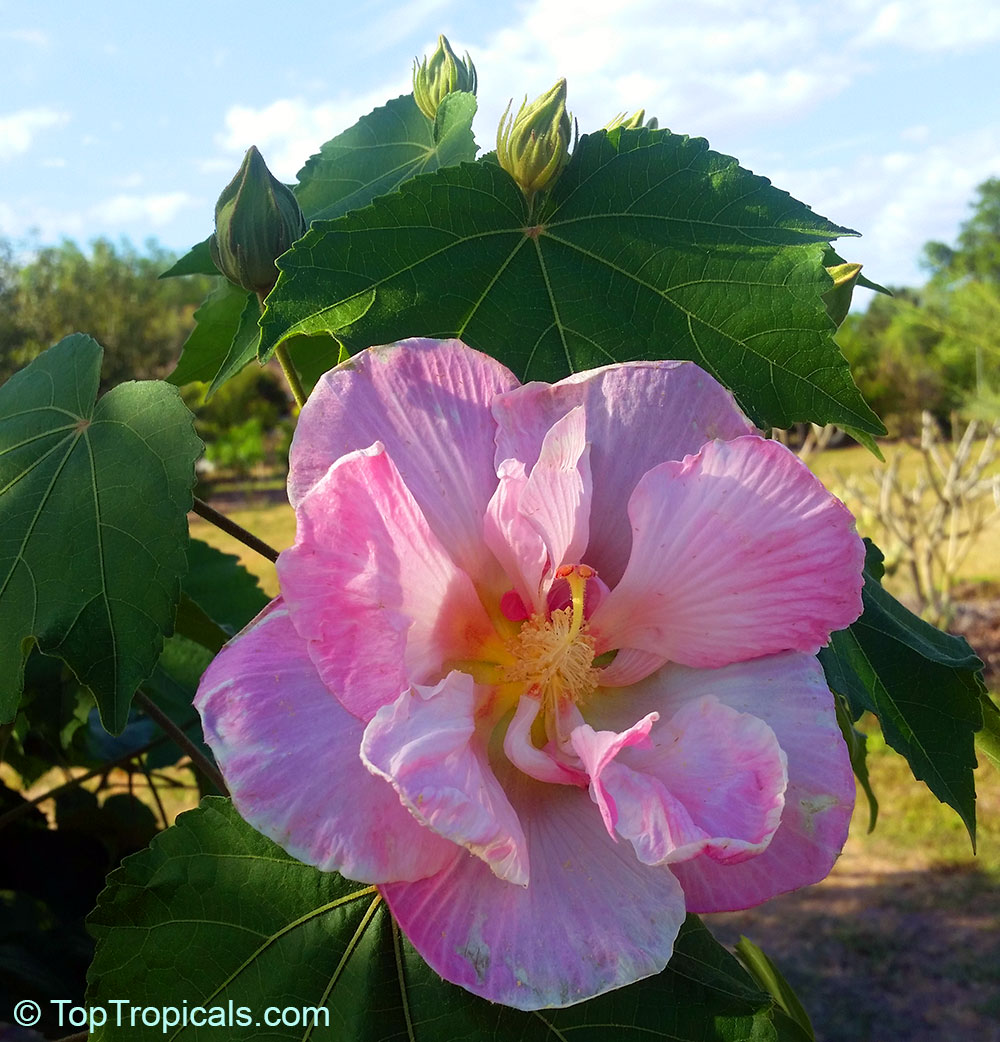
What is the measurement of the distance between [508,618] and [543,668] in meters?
0.05

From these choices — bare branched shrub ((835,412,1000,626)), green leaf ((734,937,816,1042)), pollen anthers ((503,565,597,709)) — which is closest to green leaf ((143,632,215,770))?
green leaf ((734,937,816,1042))

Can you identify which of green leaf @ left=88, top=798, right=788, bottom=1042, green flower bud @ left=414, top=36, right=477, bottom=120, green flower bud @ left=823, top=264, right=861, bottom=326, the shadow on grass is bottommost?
the shadow on grass

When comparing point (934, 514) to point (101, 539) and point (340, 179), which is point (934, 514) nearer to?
point (340, 179)

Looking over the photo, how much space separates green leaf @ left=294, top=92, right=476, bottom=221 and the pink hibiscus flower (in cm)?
59

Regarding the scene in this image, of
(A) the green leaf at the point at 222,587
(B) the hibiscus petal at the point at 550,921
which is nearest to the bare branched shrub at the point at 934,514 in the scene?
(A) the green leaf at the point at 222,587

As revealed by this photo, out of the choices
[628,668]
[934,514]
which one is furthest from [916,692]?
[934,514]

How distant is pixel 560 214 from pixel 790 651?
432 millimetres

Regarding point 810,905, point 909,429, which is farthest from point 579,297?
point 909,429

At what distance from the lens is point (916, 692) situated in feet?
3.01

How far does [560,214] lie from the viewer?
2.85ft

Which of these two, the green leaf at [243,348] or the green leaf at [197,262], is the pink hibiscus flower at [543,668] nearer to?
the green leaf at [243,348]

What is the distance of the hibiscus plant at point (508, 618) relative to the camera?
1.96 feet

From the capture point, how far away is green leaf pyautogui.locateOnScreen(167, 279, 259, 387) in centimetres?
126

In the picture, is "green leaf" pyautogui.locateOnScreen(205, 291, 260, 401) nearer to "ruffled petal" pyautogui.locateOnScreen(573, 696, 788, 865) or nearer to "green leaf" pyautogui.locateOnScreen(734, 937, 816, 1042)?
"ruffled petal" pyautogui.locateOnScreen(573, 696, 788, 865)
